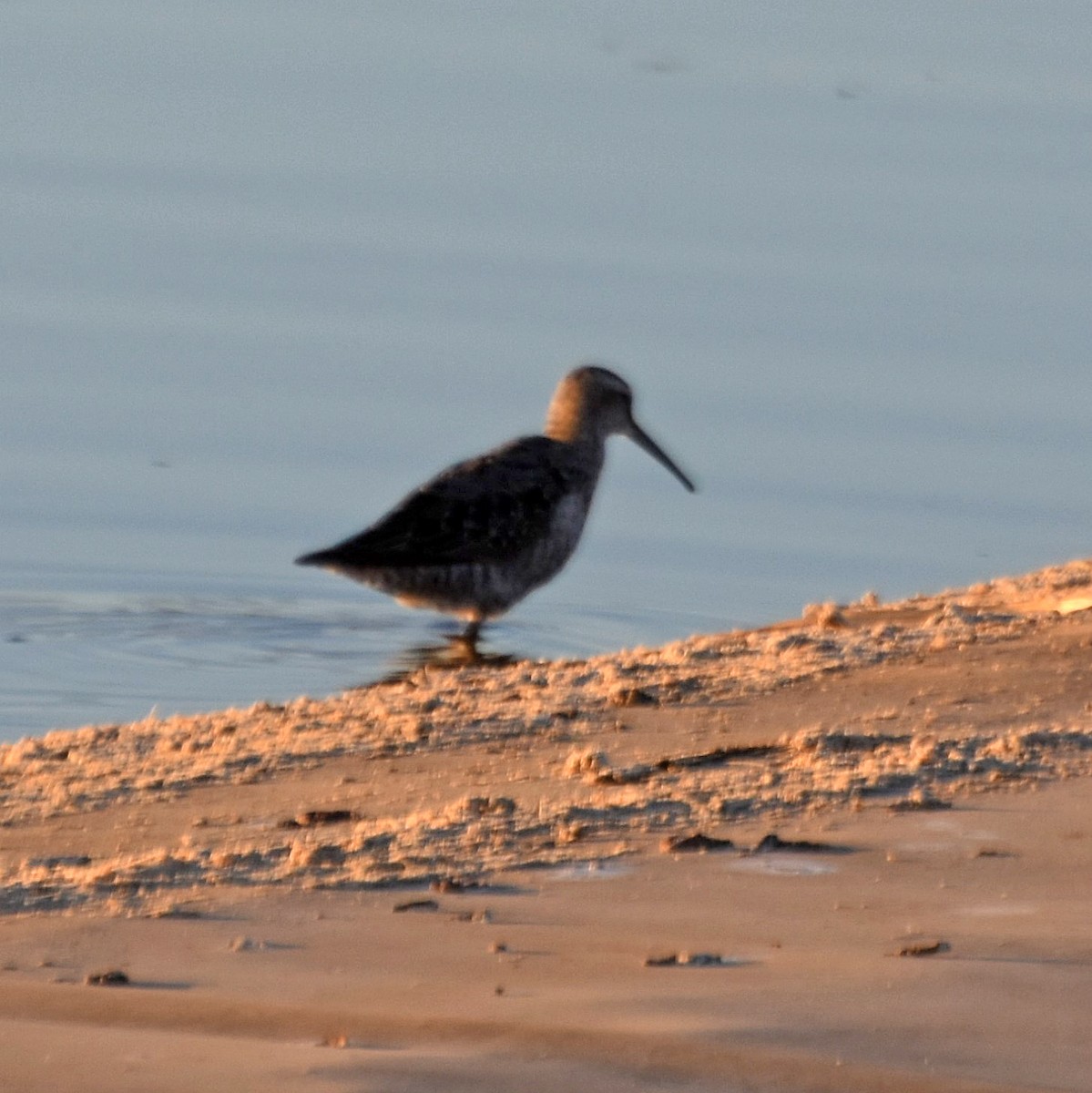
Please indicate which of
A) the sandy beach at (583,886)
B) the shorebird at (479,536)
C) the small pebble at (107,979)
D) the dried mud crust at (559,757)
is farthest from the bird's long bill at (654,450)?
the small pebble at (107,979)

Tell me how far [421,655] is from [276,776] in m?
3.67

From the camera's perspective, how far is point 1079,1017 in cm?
326

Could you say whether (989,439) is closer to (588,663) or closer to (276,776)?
(588,663)

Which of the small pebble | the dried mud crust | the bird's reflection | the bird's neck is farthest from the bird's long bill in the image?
the small pebble

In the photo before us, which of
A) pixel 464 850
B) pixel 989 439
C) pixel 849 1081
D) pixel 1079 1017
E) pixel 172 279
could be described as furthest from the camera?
pixel 172 279

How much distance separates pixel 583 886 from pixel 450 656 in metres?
4.73

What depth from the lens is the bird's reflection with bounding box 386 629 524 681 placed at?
8328mm

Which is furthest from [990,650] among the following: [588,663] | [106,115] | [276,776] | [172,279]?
[106,115]

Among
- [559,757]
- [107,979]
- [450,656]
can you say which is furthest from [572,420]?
[107,979]

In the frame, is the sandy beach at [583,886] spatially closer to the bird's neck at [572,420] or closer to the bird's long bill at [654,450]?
the bird's neck at [572,420]

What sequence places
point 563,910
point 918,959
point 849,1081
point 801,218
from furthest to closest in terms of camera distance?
point 801,218, point 563,910, point 918,959, point 849,1081

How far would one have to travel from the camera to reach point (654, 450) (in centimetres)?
1012

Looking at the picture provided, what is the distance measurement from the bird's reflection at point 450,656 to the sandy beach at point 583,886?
2.43m

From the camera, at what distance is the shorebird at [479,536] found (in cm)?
841
